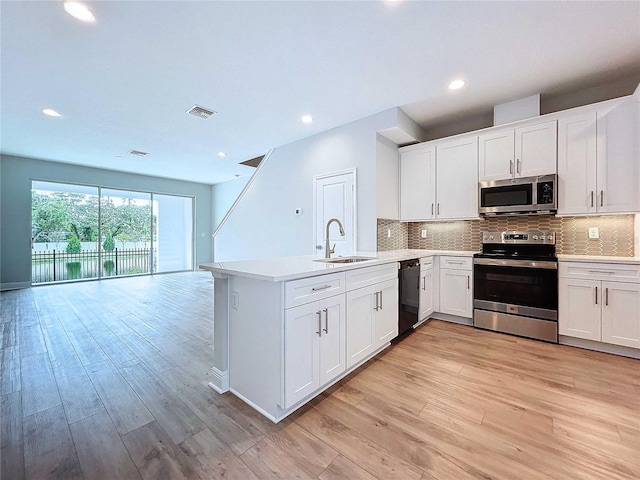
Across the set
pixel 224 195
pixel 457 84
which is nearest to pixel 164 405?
pixel 457 84

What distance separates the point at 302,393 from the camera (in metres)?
1.76

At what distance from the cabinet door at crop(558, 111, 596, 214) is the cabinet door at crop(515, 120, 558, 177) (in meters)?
0.06

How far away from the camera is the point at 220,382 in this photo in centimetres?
204

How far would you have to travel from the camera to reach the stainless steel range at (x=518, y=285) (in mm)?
2900

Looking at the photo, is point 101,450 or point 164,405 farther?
point 164,405

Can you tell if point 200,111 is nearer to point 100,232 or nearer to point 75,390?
point 75,390

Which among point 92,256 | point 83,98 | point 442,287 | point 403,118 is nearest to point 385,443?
point 442,287

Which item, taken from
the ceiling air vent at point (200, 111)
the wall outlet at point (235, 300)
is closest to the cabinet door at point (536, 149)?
the wall outlet at point (235, 300)

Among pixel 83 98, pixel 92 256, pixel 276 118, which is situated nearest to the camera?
pixel 83 98

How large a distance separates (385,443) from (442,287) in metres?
2.53

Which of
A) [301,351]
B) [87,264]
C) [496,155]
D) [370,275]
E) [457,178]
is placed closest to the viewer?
[301,351]

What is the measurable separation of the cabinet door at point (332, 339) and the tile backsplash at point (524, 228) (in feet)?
6.36

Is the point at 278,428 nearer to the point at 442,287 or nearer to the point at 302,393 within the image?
the point at 302,393

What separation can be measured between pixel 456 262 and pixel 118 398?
3672 millimetres
